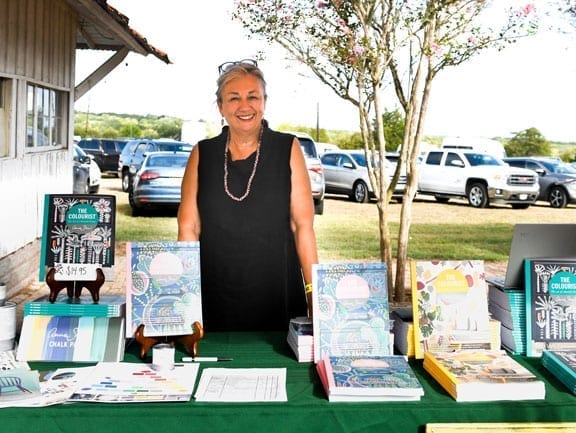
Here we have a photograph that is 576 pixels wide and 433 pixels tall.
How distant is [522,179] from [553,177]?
643 millimetres

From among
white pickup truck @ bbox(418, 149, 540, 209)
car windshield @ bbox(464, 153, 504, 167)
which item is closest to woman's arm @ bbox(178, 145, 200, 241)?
white pickup truck @ bbox(418, 149, 540, 209)

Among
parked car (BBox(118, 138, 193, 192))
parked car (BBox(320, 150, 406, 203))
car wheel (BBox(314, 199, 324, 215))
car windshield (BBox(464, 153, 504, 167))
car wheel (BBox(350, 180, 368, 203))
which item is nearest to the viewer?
parked car (BBox(118, 138, 193, 192))

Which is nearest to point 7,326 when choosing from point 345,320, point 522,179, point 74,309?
point 74,309

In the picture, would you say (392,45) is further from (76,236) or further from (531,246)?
(76,236)

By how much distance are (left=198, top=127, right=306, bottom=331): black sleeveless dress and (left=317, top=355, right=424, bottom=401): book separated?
87 cm

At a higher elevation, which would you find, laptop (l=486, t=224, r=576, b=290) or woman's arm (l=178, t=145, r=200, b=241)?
woman's arm (l=178, t=145, r=200, b=241)

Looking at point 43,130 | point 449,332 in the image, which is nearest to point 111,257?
point 449,332

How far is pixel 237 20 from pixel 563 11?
4.18 m

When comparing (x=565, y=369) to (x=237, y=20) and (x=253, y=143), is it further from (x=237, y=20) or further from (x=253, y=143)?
(x=237, y=20)

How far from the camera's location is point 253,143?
2.94 meters

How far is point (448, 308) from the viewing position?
2.21m

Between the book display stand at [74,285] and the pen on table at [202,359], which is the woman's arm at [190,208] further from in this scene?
the pen on table at [202,359]

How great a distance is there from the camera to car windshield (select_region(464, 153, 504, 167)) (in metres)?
13.6

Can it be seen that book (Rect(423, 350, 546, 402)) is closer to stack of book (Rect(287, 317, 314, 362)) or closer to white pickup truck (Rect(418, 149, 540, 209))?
stack of book (Rect(287, 317, 314, 362))
